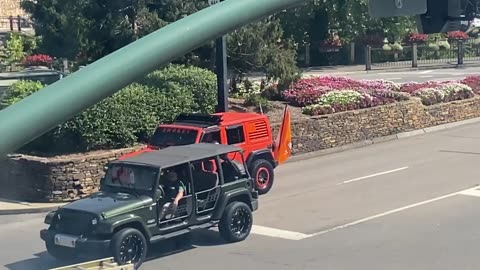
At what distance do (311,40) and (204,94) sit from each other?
33.4 meters

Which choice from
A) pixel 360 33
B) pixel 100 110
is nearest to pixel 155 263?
pixel 100 110

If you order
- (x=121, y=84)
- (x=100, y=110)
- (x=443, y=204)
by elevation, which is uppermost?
(x=121, y=84)

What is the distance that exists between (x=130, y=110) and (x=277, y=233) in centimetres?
708

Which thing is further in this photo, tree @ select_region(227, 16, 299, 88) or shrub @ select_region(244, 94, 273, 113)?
shrub @ select_region(244, 94, 273, 113)

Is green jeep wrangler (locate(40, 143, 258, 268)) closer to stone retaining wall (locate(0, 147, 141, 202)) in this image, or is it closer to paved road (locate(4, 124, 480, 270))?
paved road (locate(4, 124, 480, 270))

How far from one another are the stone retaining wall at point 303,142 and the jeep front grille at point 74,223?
3.97 feet

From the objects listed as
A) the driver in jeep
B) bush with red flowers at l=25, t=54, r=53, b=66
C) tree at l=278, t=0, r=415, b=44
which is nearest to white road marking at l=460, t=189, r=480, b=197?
the driver in jeep

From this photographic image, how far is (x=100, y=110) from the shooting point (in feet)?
65.3

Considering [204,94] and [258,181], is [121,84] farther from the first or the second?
[204,94]

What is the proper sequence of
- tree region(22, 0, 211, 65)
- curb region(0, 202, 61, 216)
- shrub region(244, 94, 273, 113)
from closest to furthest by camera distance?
curb region(0, 202, 61, 216) → tree region(22, 0, 211, 65) → shrub region(244, 94, 273, 113)

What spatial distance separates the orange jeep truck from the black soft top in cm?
279

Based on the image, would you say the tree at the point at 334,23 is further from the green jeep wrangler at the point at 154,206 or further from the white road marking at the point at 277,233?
the green jeep wrangler at the point at 154,206

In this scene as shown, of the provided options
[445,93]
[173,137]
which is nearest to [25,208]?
[173,137]

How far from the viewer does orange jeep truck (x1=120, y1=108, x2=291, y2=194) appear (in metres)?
17.4
